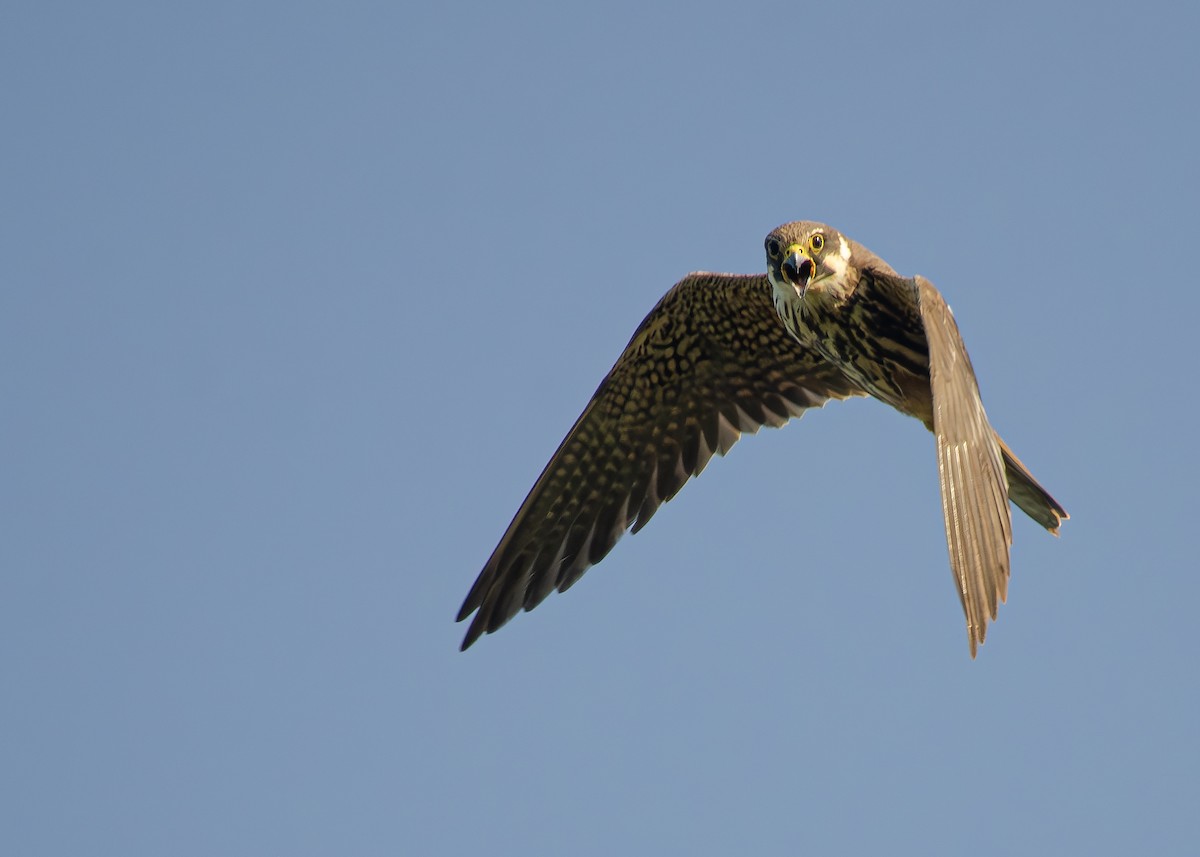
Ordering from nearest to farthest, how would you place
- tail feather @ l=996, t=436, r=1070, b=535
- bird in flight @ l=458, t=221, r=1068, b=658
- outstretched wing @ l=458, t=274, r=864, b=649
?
1. bird in flight @ l=458, t=221, r=1068, b=658
2. tail feather @ l=996, t=436, r=1070, b=535
3. outstretched wing @ l=458, t=274, r=864, b=649

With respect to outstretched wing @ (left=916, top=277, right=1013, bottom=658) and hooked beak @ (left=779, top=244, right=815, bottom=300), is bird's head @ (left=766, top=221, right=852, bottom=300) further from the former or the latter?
Answer: outstretched wing @ (left=916, top=277, right=1013, bottom=658)

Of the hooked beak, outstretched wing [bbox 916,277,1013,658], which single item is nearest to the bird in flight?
the hooked beak

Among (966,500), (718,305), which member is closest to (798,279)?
(718,305)

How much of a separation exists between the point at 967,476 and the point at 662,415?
3245 millimetres

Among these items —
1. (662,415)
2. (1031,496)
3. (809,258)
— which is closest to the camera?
(809,258)

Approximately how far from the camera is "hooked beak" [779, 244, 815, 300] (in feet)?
30.4

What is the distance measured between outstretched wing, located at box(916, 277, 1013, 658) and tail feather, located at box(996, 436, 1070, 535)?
1176 mm

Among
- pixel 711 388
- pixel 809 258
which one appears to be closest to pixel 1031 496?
pixel 809 258

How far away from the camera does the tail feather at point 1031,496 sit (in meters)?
9.66

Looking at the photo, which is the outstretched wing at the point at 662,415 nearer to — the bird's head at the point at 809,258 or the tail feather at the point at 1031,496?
the bird's head at the point at 809,258

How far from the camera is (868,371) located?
962 centimetres

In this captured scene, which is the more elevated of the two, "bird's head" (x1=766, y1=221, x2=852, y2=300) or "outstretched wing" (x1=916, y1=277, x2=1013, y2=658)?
"bird's head" (x1=766, y1=221, x2=852, y2=300)

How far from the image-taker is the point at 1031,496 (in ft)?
32.1

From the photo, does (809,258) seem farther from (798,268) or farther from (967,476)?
(967,476)
